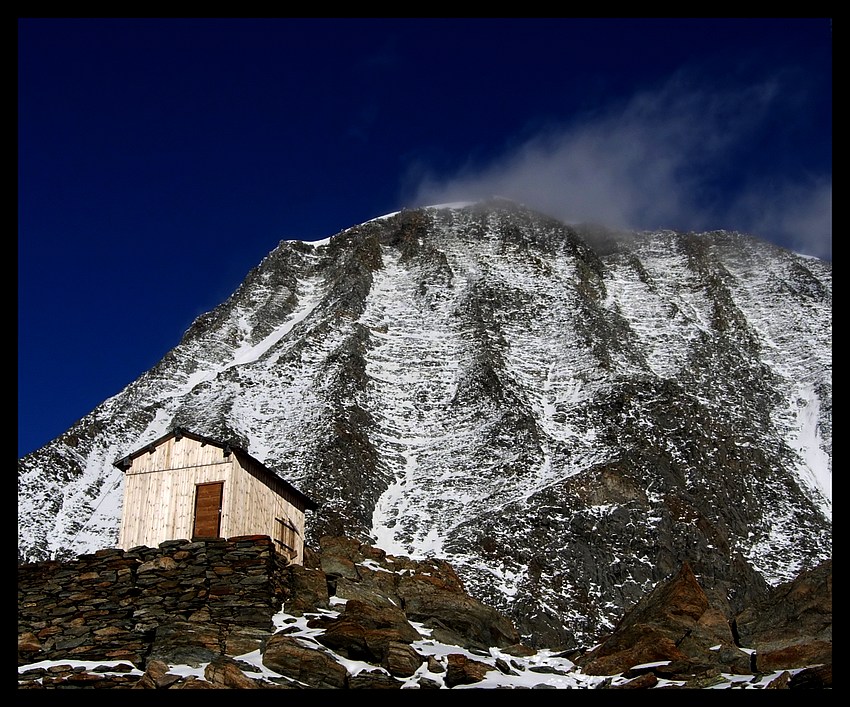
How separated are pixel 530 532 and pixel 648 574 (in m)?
8.33

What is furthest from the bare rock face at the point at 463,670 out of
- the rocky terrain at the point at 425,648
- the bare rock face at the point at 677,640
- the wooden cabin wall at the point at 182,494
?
the wooden cabin wall at the point at 182,494

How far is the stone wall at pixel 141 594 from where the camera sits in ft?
74.9

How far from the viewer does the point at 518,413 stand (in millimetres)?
82375

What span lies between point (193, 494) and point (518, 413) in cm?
5775

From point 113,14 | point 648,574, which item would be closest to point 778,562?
point 648,574

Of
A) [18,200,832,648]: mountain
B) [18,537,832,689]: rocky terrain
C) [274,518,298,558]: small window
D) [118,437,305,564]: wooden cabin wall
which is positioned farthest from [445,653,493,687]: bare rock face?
[18,200,832,648]: mountain

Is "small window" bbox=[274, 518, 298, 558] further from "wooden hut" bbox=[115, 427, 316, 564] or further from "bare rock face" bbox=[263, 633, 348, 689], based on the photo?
"bare rock face" bbox=[263, 633, 348, 689]

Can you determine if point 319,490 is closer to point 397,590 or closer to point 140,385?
point 140,385

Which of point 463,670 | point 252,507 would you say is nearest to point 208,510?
point 252,507

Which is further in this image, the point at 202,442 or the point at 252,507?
the point at 202,442

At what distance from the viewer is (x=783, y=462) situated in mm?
85750

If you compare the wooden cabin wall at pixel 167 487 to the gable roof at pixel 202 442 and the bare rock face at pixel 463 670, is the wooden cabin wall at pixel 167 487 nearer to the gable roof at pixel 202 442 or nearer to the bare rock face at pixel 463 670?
the gable roof at pixel 202 442

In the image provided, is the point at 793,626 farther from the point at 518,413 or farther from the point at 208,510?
the point at 518,413

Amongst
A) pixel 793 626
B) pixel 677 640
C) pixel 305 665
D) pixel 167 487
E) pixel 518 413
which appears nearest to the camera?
pixel 305 665
